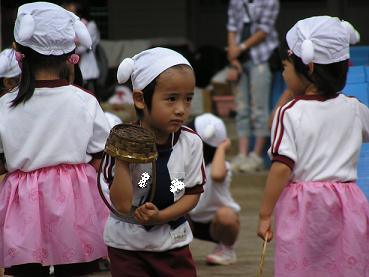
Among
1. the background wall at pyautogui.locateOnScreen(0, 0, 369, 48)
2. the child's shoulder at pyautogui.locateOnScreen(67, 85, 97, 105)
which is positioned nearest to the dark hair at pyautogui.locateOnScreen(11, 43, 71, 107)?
the child's shoulder at pyautogui.locateOnScreen(67, 85, 97, 105)

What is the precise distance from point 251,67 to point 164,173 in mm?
5876

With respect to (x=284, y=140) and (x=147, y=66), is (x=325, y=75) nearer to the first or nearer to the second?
(x=284, y=140)

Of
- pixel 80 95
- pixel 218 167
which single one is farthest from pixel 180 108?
pixel 218 167

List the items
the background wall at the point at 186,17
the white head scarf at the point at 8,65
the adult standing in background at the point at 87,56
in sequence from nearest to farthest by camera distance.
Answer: the white head scarf at the point at 8,65 < the adult standing in background at the point at 87,56 < the background wall at the point at 186,17

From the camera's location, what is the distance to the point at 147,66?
4.66 meters

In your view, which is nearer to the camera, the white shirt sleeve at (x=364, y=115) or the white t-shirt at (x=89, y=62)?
the white shirt sleeve at (x=364, y=115)

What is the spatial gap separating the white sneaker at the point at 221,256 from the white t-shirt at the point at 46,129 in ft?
7.64

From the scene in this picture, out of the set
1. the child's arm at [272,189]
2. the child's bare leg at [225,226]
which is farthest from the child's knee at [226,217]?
the child's arm at [272,189]

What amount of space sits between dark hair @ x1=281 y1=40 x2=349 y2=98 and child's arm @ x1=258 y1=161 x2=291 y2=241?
1.42ft

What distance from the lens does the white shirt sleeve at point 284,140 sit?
16.0ft

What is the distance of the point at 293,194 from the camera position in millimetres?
4992

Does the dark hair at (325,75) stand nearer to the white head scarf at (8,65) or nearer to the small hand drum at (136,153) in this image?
the small hand drum at (136,153)

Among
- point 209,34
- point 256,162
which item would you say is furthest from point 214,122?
point 209,34

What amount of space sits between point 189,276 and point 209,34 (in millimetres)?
10899
